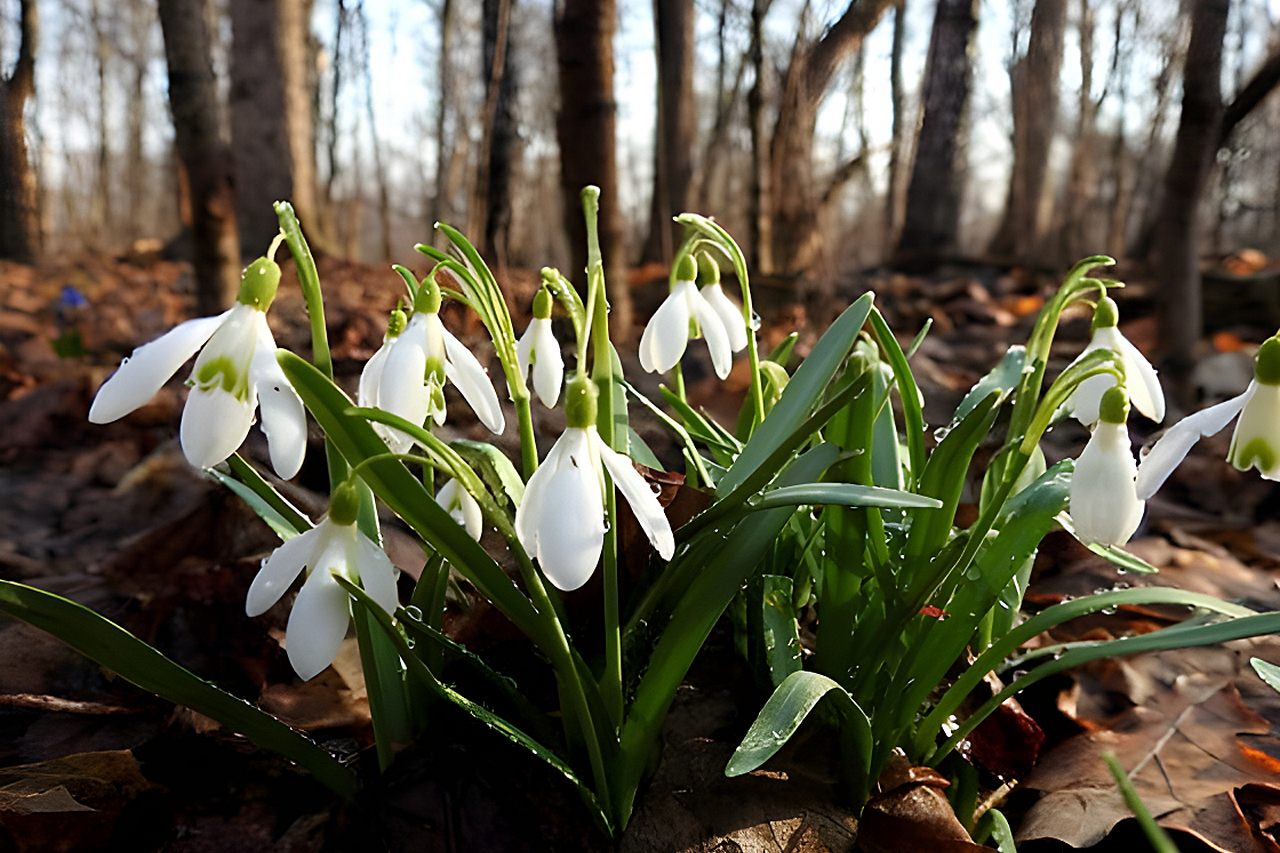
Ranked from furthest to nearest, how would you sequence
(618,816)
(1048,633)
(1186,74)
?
1. (1186,74)
2. (1048,633)
3. (618,816)

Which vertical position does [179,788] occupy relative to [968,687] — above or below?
below

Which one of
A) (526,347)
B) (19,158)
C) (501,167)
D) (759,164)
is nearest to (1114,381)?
(526,347)

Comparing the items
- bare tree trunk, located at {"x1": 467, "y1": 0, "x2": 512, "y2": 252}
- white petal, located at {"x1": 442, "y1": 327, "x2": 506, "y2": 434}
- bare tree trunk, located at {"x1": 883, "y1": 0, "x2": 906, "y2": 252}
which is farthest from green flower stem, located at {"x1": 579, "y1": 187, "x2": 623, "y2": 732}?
bare tree trunk, located at {"x1": 883, "y1": 0, "x2": 906, "y2": 252}

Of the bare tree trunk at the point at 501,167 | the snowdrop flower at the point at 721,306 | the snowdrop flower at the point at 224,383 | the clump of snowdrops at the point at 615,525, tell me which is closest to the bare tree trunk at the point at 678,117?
the bare tree trunk at the point at 501,167

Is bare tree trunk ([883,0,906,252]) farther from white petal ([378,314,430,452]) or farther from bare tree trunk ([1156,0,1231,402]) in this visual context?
white petal ([378,314,430,452])

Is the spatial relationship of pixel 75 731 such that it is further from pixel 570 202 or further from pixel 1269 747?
pixel 570 202

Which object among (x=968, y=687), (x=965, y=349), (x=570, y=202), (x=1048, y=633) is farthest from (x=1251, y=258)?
(x=968, y=687)

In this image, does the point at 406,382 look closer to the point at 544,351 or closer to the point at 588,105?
the point at 544,351
